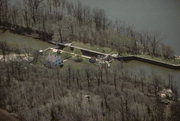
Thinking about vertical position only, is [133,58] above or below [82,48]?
below

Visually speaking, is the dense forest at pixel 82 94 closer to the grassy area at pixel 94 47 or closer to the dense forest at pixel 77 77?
the dense forest at pixel 77 77

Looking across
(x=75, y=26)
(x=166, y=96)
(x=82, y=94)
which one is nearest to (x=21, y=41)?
(x=75, y=26)

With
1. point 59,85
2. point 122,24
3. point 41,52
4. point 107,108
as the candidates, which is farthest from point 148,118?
point 122,24

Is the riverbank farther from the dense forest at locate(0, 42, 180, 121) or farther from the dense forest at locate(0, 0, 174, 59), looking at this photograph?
the dense forest at locate(0, 42, 180, 121)

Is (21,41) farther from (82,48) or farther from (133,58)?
(133,58)

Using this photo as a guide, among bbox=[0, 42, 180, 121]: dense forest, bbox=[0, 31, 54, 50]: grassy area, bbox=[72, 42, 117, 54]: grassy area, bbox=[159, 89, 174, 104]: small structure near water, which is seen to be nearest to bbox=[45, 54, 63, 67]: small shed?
bbox=[0, 42, 180, 121]: dense forest

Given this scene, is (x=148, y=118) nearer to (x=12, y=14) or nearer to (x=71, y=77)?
(x=71, y=77)

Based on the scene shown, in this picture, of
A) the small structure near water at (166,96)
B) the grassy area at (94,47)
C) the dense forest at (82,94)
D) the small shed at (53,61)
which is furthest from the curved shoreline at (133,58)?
the small structure near water at (166,96)
